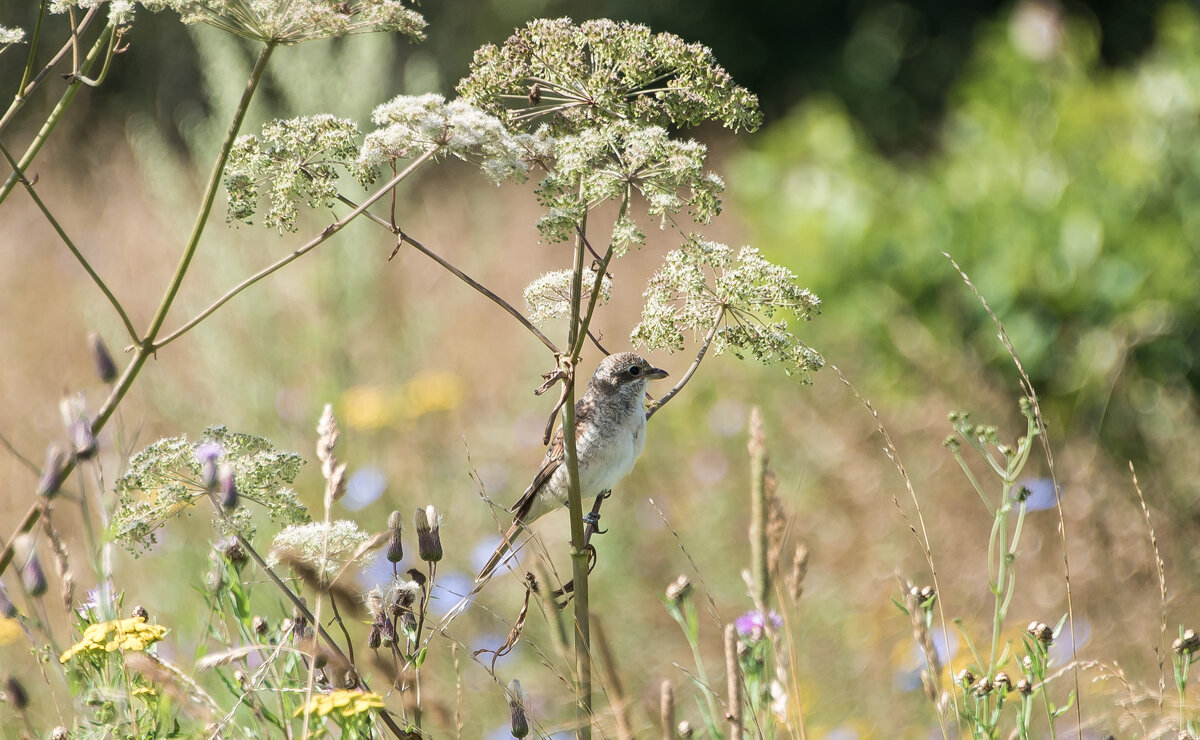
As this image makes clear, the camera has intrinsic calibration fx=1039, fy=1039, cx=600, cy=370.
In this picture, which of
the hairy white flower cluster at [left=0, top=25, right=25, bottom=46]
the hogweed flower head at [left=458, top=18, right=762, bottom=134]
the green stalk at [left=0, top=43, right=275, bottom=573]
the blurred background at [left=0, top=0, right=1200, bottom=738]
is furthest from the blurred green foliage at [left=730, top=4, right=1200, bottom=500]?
the hairy white flower cluster at [left=0, top=25, right=25, bottom=46]

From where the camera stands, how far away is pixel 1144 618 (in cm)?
364

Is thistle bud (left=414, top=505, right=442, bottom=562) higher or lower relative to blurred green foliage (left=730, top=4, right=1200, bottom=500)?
lower

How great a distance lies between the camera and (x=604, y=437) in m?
2.77

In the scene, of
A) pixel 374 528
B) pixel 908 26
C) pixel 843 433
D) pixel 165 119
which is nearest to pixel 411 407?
pixel 374 528

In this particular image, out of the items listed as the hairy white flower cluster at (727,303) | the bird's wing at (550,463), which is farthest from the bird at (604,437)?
the hairy white flower cluster at (727,303)

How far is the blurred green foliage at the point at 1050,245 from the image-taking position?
4.85 metres

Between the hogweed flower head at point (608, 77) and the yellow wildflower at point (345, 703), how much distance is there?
2.54 feet

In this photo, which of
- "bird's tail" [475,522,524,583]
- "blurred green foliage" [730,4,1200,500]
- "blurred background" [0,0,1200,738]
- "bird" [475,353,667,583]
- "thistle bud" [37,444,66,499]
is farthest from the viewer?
"blurred green foliage" [730,4,1200,500]

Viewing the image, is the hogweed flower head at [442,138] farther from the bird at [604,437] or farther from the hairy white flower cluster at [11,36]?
the bird at [604,437]

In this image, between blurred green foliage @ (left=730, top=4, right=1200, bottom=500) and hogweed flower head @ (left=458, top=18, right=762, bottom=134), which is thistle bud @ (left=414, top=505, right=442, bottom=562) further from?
blurred green foliage @ (left=730, top=4, right=1200, bottom=500)

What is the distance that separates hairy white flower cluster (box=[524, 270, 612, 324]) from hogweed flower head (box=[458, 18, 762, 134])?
215 mm

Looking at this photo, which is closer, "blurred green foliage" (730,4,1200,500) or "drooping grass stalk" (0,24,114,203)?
"drooping grass stalk" (0,24,114,203)

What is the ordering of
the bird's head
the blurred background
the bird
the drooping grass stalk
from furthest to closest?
the blurred background < the bird's head < the bird < the drooping grass stalk

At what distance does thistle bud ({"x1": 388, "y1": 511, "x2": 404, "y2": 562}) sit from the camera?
1.39 m
